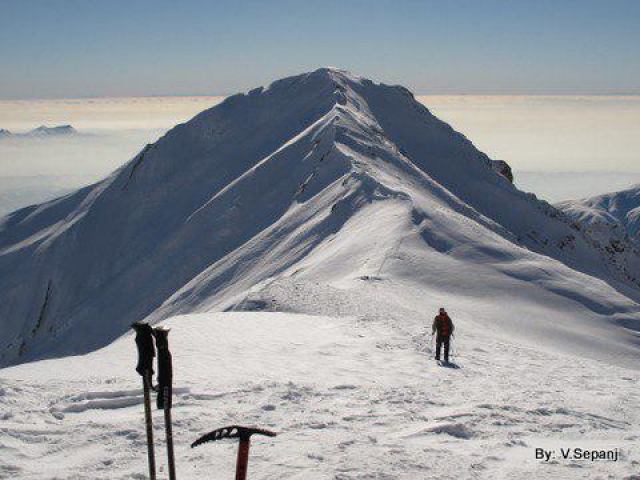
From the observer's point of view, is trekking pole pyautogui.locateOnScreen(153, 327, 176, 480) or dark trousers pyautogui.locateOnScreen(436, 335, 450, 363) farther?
dark trousers pyautogui.locateOnScreen(436, 335, 450, 363)

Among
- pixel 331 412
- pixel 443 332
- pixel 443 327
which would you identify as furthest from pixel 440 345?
pixel 331 412

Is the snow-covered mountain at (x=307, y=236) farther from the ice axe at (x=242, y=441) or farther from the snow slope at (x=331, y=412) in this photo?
the ice axe at (x=242, y=441)

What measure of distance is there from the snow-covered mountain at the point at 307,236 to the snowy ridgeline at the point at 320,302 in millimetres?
320

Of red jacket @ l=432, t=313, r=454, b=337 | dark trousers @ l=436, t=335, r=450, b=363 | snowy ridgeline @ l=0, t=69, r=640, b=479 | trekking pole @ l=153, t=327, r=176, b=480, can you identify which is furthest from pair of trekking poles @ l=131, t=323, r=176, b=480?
red jacket @ l=432, t=313, r=454, b=337

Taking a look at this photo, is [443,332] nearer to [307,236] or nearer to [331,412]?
[331,412]

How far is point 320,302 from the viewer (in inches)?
1154

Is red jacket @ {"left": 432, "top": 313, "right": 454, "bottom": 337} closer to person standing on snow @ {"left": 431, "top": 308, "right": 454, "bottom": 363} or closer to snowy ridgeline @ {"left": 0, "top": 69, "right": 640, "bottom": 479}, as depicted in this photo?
person standing on snow @ {"left": 431, "top": 308, "right": 454, "bottom": 363}

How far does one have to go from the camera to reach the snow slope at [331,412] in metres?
10.9

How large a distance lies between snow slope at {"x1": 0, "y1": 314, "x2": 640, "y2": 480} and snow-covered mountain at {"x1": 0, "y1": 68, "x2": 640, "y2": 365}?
8.84 metres

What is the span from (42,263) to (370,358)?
91848 millimetres

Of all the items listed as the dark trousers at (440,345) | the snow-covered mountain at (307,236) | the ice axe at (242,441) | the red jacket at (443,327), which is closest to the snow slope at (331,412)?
the dark trousers at (440,345)

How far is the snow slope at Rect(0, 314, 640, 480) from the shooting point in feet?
35.7

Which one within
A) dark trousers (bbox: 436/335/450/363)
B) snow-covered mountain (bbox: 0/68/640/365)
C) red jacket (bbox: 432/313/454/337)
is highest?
snow-covered mountain (bbox: 0/68/640/365)

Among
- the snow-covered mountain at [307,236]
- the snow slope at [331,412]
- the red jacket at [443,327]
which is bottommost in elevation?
the snow slope at [331,412]
